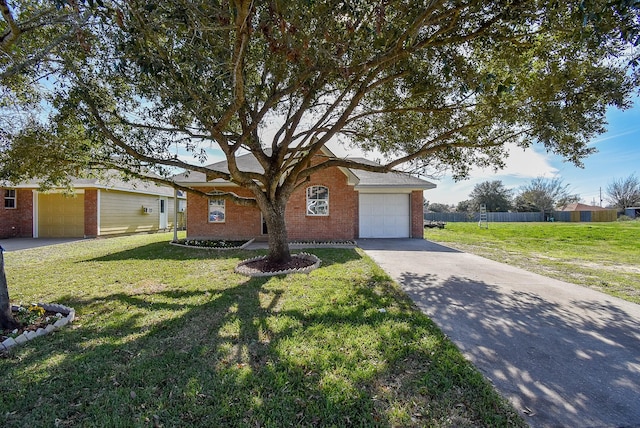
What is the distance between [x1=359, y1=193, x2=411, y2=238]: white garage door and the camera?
48.7ft

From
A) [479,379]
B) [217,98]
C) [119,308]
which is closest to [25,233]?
[119,308]

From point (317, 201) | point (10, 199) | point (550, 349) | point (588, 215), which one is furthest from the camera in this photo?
point (588, 215)

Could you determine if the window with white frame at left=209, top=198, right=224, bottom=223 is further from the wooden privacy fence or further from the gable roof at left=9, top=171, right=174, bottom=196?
the wooden privacy fence

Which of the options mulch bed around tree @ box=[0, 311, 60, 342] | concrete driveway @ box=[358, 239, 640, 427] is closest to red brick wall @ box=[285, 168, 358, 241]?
concrete driveway @ box=[358, 239, 640, 427]

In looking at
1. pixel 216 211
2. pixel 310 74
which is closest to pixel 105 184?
pixel 216 211

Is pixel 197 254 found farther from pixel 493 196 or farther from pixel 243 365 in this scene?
pixel 493 196

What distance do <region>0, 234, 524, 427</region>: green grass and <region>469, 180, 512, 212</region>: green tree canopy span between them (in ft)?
144

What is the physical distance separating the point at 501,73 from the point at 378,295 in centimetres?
579

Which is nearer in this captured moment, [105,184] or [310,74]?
A: [310,74]

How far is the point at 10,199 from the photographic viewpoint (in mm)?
15023

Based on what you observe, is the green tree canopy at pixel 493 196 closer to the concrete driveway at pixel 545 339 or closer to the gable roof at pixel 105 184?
the concrete driveway at pixel 545 339

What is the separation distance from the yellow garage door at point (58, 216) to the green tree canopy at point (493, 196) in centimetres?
4444

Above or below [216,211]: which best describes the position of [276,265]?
below

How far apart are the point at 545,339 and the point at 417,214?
446 inches
